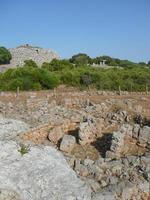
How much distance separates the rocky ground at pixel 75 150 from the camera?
1349 centimetres

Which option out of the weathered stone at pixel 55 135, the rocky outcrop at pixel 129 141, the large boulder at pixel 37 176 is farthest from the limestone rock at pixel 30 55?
the large boulder at pixel 37 176

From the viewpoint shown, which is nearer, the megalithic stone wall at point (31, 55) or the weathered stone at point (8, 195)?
the weathered stone at point (8, 195)

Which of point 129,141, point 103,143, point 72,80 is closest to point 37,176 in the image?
point 103,143

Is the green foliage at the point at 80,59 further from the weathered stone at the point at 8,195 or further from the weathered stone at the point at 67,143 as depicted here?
the weathered stone at the point at 8,195

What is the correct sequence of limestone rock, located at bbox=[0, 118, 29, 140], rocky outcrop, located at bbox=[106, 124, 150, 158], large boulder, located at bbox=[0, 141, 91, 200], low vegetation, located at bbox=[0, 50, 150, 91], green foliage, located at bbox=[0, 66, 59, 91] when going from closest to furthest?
1. large boulder, located at bbox=[0, 141, 91, 200]
2. rocky outcrop, located at bbox=[106, 124, 150, 158]
3. limestone rock, located at bbox=[0, 118, 29, 140]
4. green foliage, located at bbox=[0, 66, 59, 91]
5. low vegetation, located at bbox=[0, 50, 150, 91]

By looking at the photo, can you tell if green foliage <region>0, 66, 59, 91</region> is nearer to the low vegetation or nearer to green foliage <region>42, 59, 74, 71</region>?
the low vegetation

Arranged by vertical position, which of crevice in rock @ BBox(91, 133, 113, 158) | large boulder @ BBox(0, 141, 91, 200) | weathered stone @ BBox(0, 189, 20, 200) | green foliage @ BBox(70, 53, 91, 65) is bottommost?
weathered stone @ BBox(0, 189, 20, 200)

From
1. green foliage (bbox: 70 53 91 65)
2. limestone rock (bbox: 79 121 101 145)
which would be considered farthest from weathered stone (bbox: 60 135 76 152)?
green foliage (bbox: 70 53 91 65)

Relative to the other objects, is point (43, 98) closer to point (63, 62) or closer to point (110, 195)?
point (110, 195)

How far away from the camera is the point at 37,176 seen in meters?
13.9

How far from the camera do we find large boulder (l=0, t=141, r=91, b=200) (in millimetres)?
13234

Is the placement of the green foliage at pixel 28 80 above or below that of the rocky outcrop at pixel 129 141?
above

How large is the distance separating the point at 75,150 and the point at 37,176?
7.64 ft

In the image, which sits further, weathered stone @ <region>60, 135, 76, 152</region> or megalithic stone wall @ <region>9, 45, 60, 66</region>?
megalithic stone wall @ <region>9, 45, 60, 66</region>
